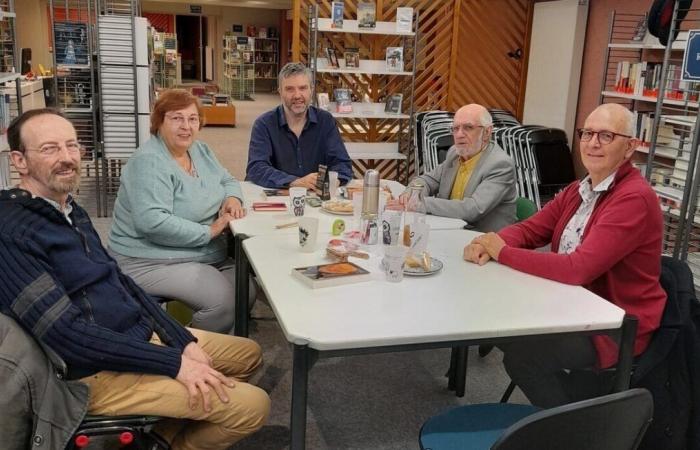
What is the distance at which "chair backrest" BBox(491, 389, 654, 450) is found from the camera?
45.9 inches

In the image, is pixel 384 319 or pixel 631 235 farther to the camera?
pixel 631 235

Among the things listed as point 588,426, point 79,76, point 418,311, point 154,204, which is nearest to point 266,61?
point 79,76

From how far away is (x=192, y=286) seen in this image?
8.50 feet

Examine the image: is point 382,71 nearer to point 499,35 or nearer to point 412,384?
point 499,35

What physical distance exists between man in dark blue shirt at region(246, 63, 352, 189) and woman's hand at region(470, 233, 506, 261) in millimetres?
1526

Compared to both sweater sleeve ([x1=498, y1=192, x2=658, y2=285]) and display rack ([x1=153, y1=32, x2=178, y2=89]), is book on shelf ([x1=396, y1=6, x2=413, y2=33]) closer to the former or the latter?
sweater sleeve ([x1=498, y1=192, x2=658, y2=285])

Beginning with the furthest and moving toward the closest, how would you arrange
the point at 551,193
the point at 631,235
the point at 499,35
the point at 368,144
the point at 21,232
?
the point at 499,35 < the point at 368,144 < the point at 551,193 < the point at 631,235 < the point at 21,232

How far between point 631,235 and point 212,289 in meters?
1.55

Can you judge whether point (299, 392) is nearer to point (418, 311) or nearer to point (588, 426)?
point (418, 311)

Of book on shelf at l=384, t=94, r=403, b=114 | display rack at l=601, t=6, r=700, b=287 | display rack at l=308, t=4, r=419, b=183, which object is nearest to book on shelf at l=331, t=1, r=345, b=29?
display rack at l=308, t=4, r=419, b=183

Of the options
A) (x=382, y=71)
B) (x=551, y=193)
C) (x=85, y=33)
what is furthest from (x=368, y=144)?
(x=85, y=33)

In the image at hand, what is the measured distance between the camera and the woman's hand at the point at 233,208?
9.33 feet

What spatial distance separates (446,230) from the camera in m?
2.79

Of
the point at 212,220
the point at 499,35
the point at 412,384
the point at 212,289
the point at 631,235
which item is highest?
the point at 499,35
